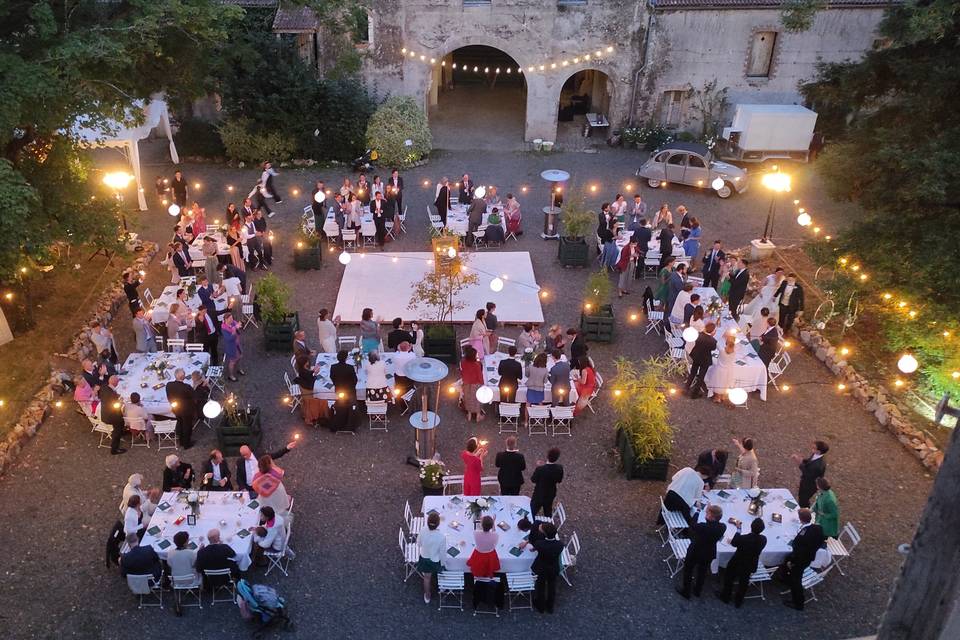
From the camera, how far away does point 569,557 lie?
9117mm

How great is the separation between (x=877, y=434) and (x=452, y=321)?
7.38 meters

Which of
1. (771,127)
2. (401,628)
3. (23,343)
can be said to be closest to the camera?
(401,628)

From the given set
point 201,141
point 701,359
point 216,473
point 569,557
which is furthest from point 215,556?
point 201,141

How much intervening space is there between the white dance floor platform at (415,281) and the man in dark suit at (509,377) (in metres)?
3.20

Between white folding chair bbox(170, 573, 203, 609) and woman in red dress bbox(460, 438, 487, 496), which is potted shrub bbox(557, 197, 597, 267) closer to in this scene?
woman in red dress bbox(460, 438, 487, 496)

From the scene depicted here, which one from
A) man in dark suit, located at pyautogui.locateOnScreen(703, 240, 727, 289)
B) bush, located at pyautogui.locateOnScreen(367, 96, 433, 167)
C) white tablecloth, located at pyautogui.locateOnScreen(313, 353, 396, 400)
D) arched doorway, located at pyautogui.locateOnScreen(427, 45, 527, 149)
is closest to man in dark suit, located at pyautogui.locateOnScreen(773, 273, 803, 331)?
man in dark suit, located at pyautogui.locateOnScreen(703, 240, 727, 289)

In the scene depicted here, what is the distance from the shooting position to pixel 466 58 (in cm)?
3159

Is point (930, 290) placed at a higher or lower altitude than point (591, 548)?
higher

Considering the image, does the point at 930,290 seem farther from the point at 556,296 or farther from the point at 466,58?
the point at 466,58

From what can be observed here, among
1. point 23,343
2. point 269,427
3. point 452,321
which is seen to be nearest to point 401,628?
point 269,427

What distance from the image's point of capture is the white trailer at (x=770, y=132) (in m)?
22.8

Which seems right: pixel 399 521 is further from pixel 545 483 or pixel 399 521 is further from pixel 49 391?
pixel 49 391

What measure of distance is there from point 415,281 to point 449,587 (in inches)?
328

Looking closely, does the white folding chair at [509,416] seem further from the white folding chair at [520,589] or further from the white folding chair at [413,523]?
the white folding chair at [520,589]
